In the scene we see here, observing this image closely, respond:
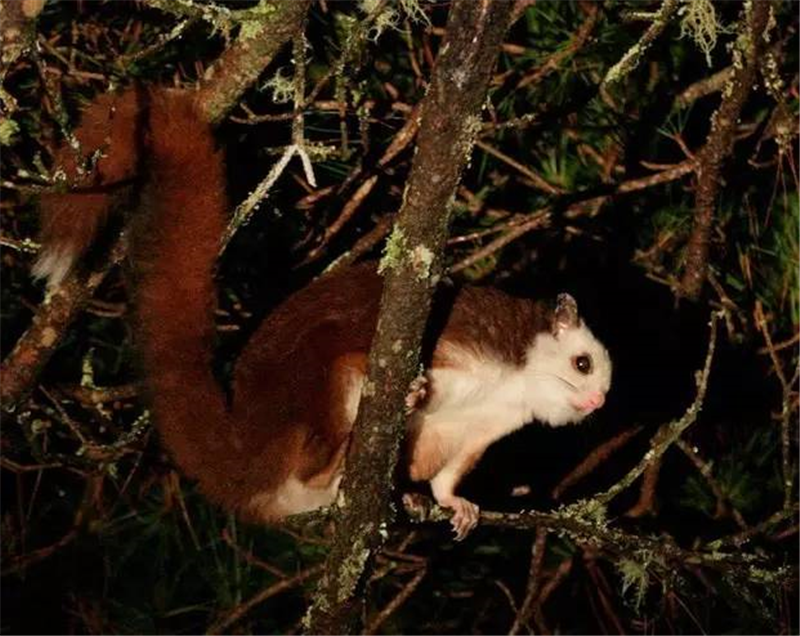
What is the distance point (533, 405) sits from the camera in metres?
3.15

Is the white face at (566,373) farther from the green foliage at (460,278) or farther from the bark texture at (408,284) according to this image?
the bark texture at (408,284)

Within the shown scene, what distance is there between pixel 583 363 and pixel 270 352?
0.78m

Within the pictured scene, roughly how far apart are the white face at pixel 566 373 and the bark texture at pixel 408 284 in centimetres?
88

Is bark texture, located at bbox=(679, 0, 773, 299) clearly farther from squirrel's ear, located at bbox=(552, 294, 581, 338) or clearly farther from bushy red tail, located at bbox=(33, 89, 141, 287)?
bushy red tail, located at bbox=(33, 89, 141, 287)

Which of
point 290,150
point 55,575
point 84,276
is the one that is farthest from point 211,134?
point 55,575

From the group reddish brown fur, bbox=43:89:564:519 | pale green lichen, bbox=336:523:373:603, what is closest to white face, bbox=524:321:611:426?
reddish brown fur, bbox=43:89:564:519

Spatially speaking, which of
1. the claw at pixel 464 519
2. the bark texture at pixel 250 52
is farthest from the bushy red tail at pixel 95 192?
the claw at pixel 464 519

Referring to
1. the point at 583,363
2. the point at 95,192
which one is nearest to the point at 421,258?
the point at 95,192

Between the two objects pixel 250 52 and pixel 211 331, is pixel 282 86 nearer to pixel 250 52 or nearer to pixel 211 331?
pixel 250 52

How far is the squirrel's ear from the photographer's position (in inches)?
124

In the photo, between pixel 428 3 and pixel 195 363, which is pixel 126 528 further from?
pixel 428 3

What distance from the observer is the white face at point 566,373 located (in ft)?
10.3

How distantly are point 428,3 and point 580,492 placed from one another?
49.5 inches

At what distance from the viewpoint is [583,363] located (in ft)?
10.4
